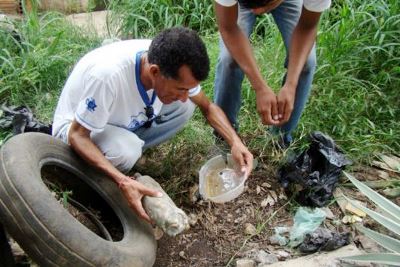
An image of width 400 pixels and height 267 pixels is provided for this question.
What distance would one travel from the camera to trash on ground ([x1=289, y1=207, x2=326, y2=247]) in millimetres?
2805

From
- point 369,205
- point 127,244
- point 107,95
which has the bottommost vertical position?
point 369,205

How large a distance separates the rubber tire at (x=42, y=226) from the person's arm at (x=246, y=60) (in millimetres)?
977

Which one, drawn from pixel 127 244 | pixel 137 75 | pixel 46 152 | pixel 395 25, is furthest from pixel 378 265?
pixel 395 25

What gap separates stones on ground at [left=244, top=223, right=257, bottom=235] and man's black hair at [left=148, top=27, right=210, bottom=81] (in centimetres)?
104

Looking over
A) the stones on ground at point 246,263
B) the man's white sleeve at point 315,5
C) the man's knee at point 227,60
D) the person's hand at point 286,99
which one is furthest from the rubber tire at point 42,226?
the man's white sleeve at point 315,5

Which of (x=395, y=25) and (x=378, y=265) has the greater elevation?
(x=395, y=25)

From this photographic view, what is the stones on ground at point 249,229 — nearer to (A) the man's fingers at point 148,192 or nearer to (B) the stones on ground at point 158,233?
(B) the stones on ground at point 158,233

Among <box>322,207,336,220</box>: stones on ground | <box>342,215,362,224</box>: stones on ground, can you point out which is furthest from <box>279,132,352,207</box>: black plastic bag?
<box>342,215,362,224</box>: stones on ground

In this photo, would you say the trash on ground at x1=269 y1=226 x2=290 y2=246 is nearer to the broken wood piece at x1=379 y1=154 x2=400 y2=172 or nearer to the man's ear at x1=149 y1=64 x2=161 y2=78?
the broken wood piece at x1=379 y1=154 x2=400 y2=172

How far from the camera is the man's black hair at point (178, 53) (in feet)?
7.47

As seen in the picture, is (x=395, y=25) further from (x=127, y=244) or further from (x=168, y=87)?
(x=127, y=244)

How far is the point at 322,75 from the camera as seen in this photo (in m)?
3.84

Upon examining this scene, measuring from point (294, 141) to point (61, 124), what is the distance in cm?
146

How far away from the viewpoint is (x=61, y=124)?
2730 mm
